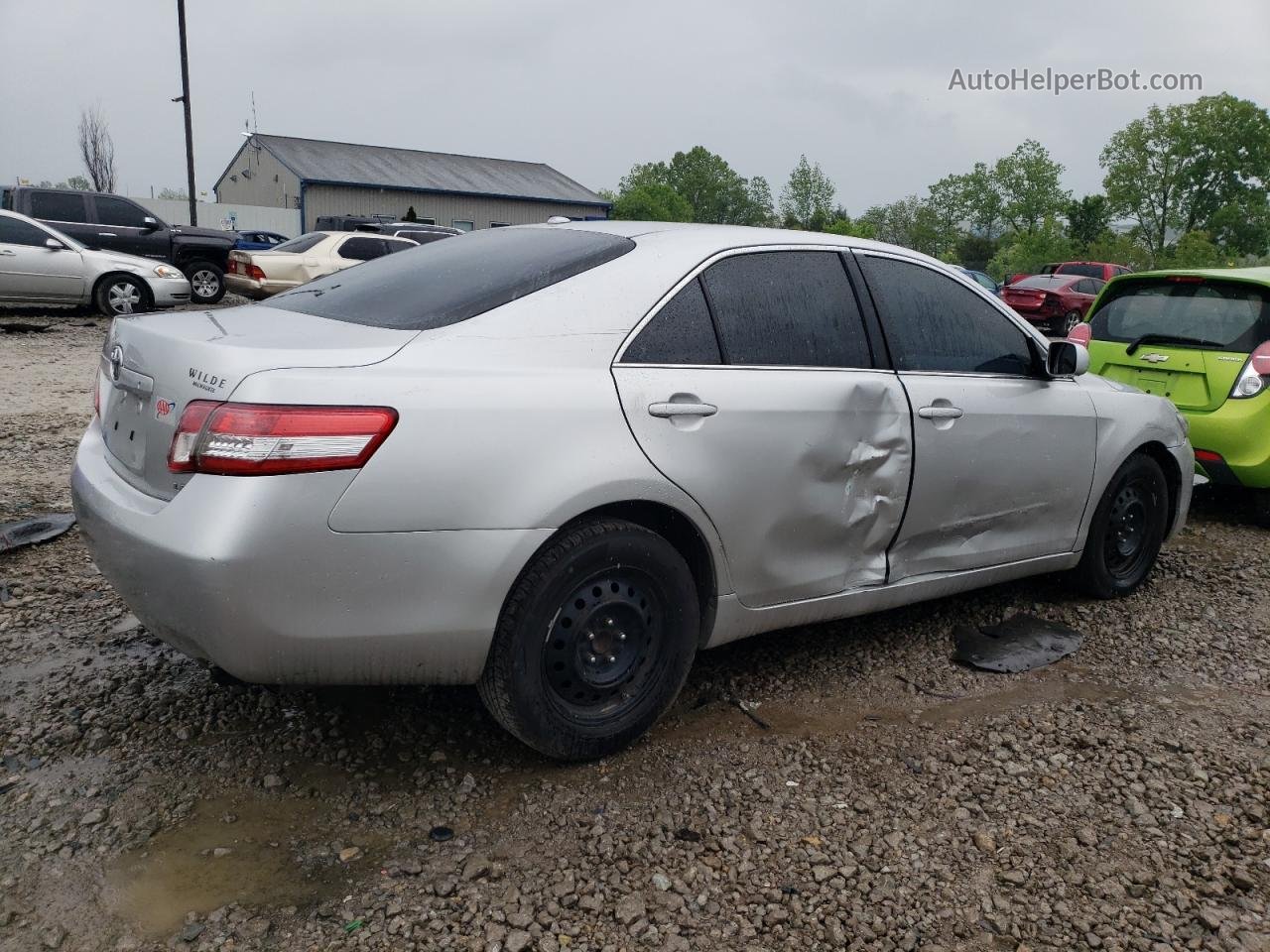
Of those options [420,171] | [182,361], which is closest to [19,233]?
[182,361]

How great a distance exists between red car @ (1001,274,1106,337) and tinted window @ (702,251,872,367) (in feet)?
58.4

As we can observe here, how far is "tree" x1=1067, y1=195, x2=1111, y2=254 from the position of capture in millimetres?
49500

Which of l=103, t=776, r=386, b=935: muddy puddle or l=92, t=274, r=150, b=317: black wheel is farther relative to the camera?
l=92, t=274, r=150, b=317: black wheel

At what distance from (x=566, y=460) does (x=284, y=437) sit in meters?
0.70

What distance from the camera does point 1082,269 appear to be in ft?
101

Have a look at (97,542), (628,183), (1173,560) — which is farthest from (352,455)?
(628,183)

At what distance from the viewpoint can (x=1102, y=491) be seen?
4359mm

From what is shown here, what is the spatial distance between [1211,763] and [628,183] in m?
95.6

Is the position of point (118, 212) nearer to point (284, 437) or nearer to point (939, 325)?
point (939, 325)

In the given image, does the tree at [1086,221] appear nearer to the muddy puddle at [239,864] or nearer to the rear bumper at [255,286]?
the rear bumper at [255,286]

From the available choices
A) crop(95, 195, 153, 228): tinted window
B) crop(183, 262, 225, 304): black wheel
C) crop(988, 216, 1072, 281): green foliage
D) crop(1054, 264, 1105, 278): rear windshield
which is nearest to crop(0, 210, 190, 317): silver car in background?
crop(95, 195, 153, 228): tinted window

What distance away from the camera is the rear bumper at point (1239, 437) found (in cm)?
575

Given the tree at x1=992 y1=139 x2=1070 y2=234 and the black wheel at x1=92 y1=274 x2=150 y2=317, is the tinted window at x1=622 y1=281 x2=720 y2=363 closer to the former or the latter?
the black wheel at x1=92 y1=274 x2=150 y2=317

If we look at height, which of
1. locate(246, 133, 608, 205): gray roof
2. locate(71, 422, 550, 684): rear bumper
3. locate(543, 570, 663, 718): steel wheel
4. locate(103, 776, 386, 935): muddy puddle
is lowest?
locate(103, 776, 386, 935): muddy puddle
